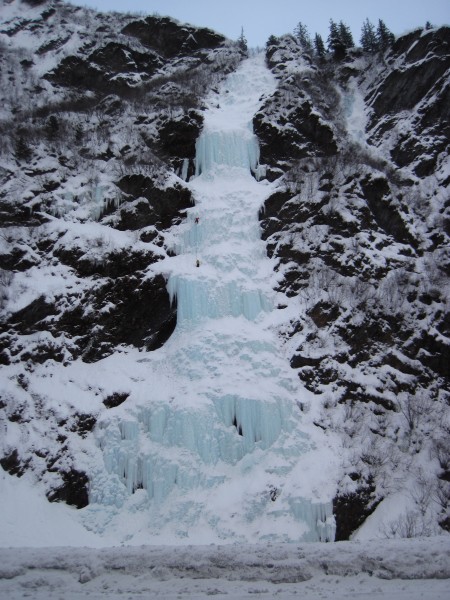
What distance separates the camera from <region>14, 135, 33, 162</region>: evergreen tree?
864 inches

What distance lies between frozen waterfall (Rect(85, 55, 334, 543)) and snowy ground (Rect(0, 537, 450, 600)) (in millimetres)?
6116

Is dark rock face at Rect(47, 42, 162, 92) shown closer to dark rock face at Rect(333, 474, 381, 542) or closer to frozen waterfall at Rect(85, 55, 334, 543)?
frozen waterfall at Rect(85, 55, 334, 543)

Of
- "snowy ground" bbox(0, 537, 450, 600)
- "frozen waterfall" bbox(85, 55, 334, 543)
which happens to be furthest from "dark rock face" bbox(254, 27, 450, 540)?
"snowy ground" bbox(0, 537, 450, 600)

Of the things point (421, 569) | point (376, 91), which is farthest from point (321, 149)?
point (421, 569)

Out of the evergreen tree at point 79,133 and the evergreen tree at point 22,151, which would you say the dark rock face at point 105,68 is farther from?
the evergreen tree at point 22,151

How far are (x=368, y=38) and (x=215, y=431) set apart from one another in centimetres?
4070

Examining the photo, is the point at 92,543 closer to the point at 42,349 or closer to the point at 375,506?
the point at 42,349

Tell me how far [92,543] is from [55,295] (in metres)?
9.11

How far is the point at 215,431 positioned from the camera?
14.0 meters

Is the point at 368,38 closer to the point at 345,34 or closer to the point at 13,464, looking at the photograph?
the point at 345,34

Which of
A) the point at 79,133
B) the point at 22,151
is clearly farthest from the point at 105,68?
the point at 22,151

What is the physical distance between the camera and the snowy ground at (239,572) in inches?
212

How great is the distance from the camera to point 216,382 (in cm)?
1494

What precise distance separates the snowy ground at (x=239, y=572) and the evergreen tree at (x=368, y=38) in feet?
137
